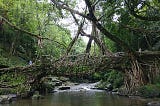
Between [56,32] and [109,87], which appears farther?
[56,32]

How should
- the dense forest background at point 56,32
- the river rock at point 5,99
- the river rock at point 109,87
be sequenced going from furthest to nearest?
the river rock at point 109,87, the river rock at point 5,99, the dense forest background at point 56,32

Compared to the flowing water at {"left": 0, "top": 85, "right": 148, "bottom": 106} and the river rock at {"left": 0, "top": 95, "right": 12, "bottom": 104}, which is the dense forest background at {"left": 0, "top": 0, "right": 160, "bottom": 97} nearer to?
the river rock at {"left": 0, "top": 95, "right": 12, "bottom": 104}

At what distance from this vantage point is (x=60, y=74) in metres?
16.9

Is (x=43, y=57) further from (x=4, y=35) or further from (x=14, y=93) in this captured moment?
(x=4, y=35)

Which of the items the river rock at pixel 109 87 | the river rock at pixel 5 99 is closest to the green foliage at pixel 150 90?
the river rock at pixel 5 99

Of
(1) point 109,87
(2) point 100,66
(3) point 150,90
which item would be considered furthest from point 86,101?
(1) point 109,87

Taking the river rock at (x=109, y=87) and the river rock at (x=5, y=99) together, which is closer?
the river rock at (x=5, y=99)

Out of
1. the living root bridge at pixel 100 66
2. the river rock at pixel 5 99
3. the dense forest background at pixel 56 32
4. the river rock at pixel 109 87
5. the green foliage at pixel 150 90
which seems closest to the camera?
the dense forest background at pixel 56 32

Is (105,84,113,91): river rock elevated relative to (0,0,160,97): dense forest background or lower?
lower

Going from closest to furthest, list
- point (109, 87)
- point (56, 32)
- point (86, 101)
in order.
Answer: point (86, 101) < point (109, 87) < point (56, 32)

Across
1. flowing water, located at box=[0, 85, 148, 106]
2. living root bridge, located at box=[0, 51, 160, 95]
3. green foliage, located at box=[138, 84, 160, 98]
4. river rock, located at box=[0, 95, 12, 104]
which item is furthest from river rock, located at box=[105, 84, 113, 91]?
river rock, located at box=[0, 95, 12, 104]

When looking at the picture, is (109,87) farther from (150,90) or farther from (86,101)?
(150,90)

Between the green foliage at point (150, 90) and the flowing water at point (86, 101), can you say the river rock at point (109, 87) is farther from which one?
the green foliage at point (150, 90)

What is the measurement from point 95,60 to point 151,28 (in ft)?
10.8
